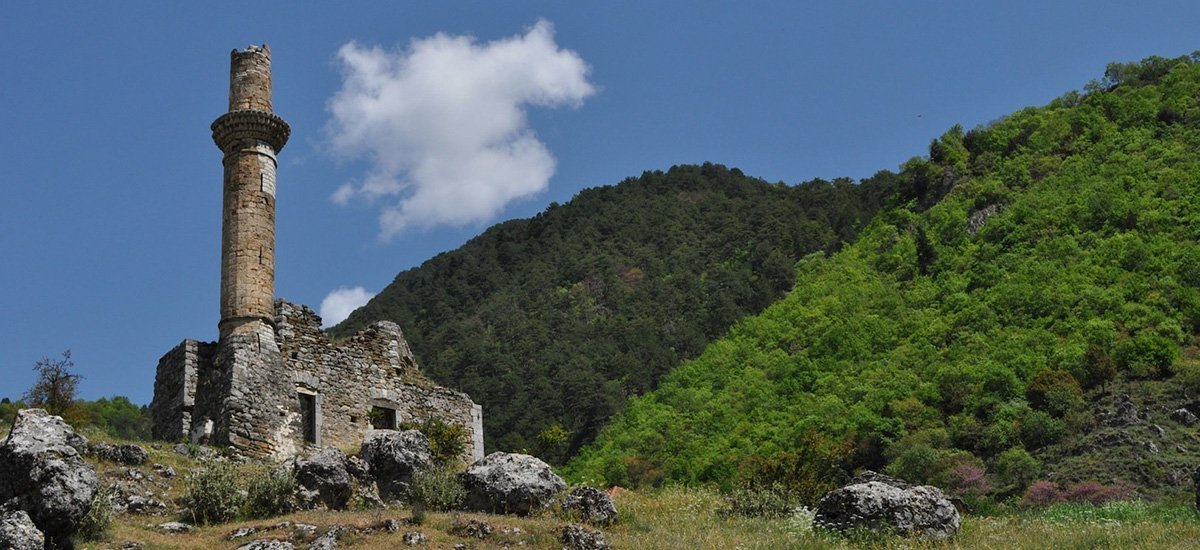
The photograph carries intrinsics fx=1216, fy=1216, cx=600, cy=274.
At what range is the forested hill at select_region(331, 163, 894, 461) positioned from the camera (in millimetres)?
59094

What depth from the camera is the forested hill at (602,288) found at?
194 feet

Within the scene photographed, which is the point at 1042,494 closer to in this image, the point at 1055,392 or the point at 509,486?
the point at 1055,392

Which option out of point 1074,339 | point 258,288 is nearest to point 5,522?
point 258,288

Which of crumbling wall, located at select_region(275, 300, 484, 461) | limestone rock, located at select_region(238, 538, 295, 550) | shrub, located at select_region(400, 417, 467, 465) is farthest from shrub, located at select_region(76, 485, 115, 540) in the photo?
shrub, located at select_region(400, 417, 467, 465)

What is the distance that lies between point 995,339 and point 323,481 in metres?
35.6

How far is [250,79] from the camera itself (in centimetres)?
2506

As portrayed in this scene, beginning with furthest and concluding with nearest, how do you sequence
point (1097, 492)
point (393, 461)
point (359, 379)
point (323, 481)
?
point (1097, 492) < point (359, 379) < point (393, 461) < point (323, 481)

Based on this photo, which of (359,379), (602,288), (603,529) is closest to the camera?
(603,529)

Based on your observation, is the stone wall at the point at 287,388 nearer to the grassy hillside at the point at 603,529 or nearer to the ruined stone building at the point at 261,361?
the ruined stone building at the point at 261,361

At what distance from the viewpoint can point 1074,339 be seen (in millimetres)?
45219

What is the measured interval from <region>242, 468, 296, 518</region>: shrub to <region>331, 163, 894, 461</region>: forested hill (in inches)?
1205

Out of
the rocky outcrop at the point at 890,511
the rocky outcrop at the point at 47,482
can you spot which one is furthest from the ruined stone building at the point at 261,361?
the rocky outcrop at the point at 890,511

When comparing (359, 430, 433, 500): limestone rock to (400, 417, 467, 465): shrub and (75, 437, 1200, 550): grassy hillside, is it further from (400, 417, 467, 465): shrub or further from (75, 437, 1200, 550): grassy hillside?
(400, 417, 467, 465): shrub

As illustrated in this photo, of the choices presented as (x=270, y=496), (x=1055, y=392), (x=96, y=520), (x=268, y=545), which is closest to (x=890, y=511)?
(x=268, y=545)
